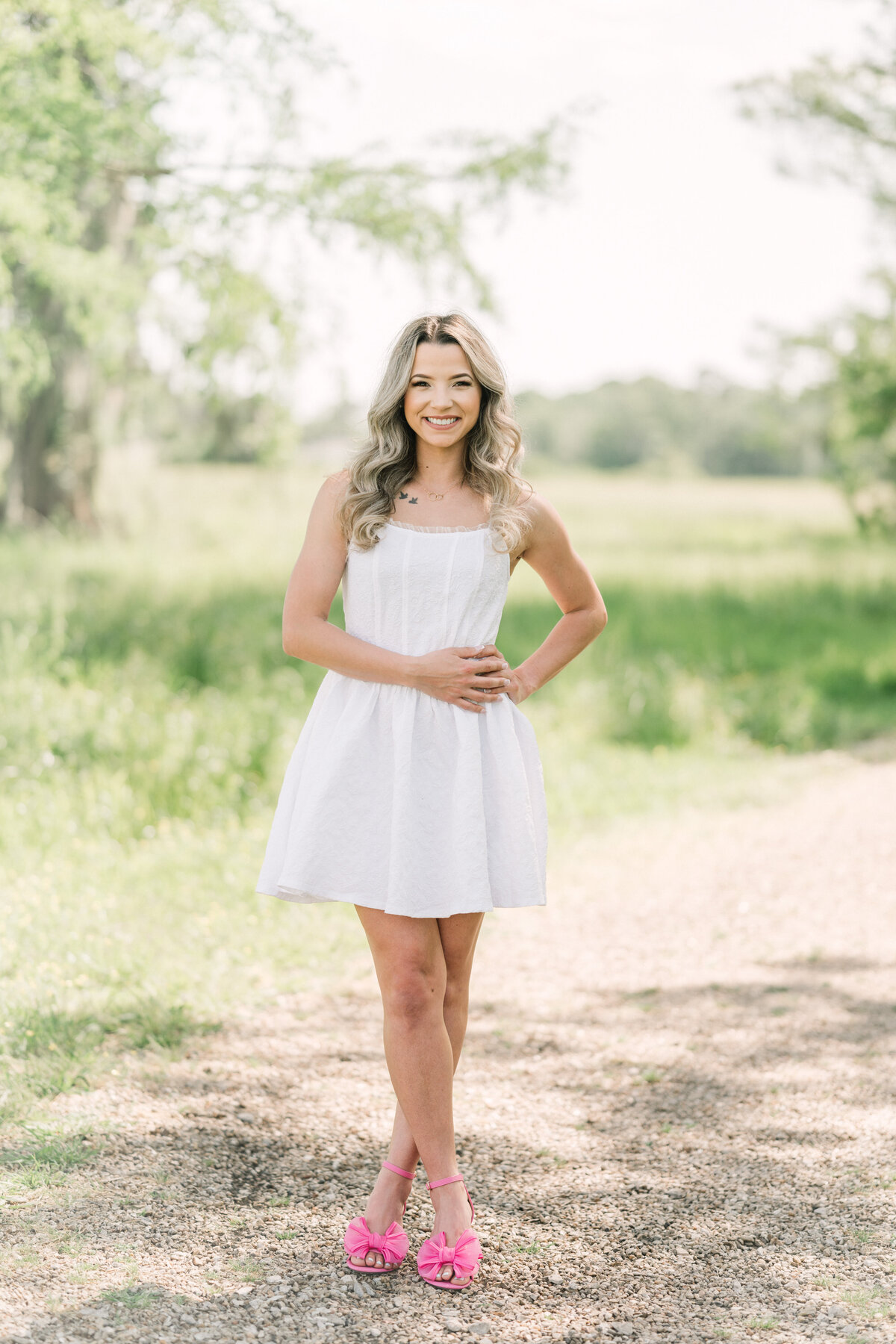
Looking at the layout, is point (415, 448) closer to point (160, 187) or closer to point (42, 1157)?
point (42, 1157)

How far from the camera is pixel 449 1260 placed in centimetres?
296

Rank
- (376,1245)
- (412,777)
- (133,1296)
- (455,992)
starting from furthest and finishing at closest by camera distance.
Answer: (455,992), (376,1245), (412,777), (133,1296)

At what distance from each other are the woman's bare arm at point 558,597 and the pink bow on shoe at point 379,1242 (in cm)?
134

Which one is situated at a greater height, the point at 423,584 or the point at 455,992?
the point at 423,584

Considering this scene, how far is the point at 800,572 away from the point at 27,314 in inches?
515

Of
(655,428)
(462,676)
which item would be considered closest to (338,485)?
(462,676)

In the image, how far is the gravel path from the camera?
283cm

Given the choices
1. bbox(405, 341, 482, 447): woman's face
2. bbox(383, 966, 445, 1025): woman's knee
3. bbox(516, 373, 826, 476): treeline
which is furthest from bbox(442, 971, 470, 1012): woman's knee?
bbox(516, 373, 826, 476): treeline

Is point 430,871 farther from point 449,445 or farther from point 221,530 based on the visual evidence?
point 221,530

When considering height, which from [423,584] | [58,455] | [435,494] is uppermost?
[58,455]

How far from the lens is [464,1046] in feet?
15.1

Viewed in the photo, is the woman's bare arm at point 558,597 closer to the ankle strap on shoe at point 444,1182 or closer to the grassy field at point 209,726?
the ankle strap on shoe at point 444,1182

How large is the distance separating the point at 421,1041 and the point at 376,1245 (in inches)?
20.7

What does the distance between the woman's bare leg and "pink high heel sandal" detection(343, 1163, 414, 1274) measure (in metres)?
0.02
